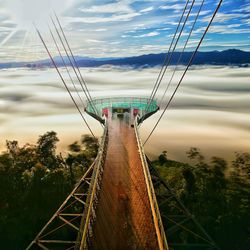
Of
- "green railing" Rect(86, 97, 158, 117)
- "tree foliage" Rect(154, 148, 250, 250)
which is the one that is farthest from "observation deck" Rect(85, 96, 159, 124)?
"tree foliage" Rect(154, 148, 250, 250)

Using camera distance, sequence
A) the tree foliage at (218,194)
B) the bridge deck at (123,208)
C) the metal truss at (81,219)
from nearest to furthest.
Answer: the metal truss at (81,219) → the bridge deck at (123,208) → the tree foliage at (218,194)

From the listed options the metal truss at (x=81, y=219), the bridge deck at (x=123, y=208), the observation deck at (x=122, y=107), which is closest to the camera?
the metal truss at (x=81, y=219)

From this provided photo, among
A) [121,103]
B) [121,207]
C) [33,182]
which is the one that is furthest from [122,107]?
[121,207]

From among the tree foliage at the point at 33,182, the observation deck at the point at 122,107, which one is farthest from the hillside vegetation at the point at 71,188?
the observation deck at the point at 122,107

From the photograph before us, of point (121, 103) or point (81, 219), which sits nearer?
point (81, 219)

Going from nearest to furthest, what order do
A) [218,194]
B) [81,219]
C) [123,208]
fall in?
1. [81,219]
2. [123,208]
3. [218,194]

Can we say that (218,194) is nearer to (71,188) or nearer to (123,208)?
(71,188)

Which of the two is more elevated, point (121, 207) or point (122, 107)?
point (122, 107)

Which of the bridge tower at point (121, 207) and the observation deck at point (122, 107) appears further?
the observation deck at point (122, 107)

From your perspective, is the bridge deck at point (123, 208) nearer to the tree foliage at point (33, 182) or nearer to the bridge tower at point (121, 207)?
the bridge tower at point (121, 207)
